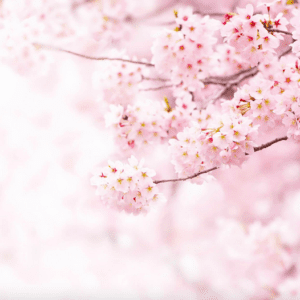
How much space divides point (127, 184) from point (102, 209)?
2.79 meters

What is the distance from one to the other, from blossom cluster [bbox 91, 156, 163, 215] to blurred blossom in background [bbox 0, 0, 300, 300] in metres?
1.67

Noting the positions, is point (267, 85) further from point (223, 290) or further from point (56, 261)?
point (56, 261)

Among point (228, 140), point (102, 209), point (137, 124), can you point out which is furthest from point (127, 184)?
point (102, 209)

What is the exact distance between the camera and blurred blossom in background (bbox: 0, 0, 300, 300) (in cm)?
296

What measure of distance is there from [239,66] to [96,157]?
2143 millimetres

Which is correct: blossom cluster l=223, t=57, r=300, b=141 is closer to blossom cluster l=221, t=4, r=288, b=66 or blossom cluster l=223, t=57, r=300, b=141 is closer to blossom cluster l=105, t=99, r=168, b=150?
blossom cluster l=221, t=4, r=288, b=66

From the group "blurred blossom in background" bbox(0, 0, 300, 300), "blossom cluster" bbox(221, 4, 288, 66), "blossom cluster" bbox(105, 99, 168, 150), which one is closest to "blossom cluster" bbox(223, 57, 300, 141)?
"blossom cluster" bbox(221, 4, 288, 66)

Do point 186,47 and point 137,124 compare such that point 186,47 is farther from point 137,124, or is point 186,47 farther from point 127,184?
point 127,184

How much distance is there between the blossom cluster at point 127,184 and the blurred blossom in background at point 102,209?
1.67 meters

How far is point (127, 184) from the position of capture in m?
1.09

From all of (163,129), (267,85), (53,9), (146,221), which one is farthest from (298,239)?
(53,9)

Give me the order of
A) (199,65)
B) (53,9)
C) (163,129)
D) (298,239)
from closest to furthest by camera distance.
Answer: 1. (199,65)
2. (163,129)
3. (53,9)
4. (298,239)

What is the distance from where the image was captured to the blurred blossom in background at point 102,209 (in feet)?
9.71

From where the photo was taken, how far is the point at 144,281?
11.3 ft
